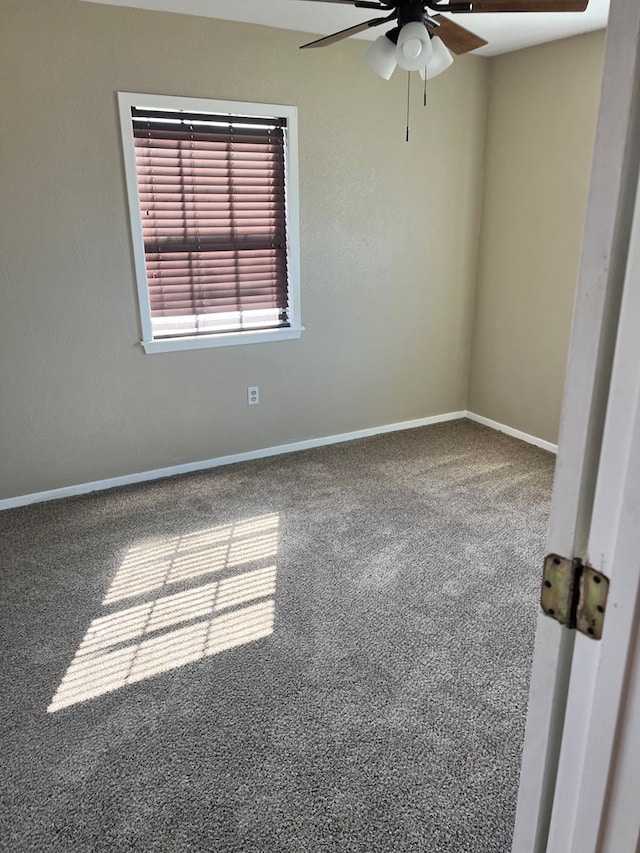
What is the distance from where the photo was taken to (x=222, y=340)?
12.0 ft

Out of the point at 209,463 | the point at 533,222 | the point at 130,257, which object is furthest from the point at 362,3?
the point at 209,463

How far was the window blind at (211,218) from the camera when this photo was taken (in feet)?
10.7

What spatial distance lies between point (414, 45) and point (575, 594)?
2.17 meters

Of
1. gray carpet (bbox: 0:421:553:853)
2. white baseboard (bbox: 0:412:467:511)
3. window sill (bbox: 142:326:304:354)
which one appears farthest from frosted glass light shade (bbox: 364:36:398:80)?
white baseboard (bbox: 0:412:467:511)

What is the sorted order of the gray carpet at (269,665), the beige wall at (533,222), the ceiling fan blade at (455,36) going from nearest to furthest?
the gray carpet at (269,665), the ceiling fan blade at (455,36), the beige wall at (533,222)

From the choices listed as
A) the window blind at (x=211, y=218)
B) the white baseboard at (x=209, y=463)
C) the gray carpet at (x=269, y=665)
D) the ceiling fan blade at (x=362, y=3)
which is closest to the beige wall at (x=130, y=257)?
the white baseboard at (x=209, y=463)

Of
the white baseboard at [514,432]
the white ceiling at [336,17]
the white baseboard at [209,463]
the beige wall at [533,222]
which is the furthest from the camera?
the white baseboard at [514,432]

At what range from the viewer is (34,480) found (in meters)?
3.37

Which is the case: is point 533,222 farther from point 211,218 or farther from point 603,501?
point 603,501

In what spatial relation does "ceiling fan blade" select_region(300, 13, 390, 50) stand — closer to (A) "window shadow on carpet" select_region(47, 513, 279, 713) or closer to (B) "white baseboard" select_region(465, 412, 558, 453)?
(A) "window shadow on carpet" select_region(47, 513, 279, 713)

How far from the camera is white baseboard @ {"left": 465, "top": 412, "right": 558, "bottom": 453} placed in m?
4.11

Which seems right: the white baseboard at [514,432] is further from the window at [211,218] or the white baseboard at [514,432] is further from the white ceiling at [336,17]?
the white ceiling at [336,17]

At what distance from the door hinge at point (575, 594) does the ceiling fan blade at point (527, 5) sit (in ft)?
7.06

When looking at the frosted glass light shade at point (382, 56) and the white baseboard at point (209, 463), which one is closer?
the frosted glass light shade at point (382, 56)
